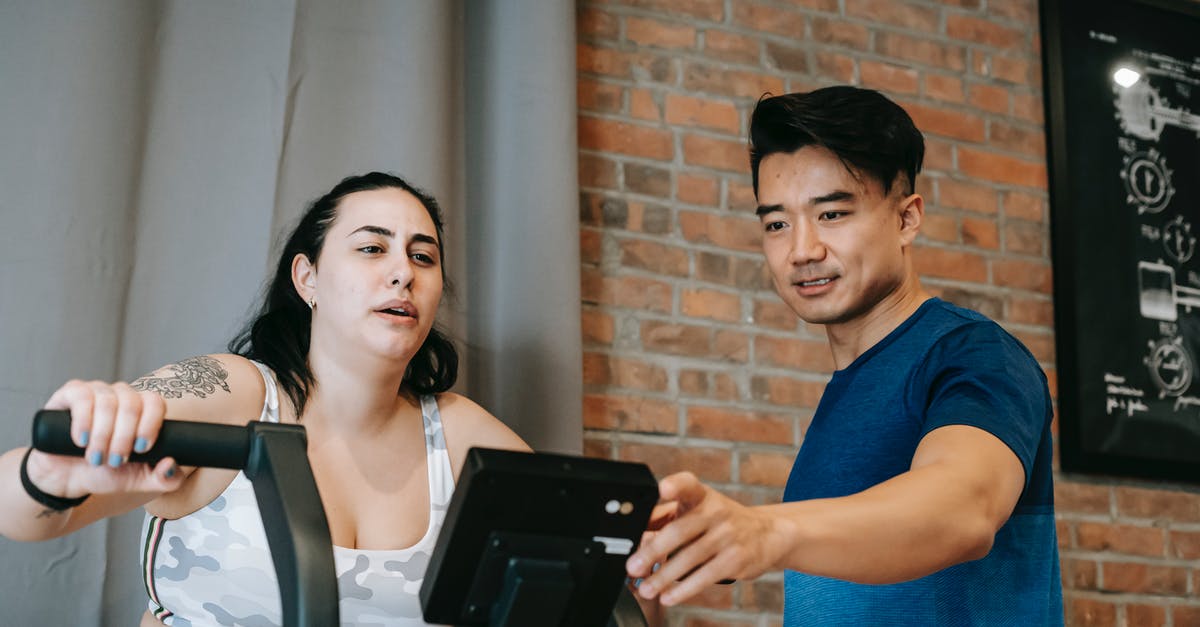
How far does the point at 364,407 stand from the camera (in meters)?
1.66

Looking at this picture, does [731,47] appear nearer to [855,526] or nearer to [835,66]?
[835,66]

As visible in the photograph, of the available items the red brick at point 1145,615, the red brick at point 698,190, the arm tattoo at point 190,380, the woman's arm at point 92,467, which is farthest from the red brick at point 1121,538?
the woman's arm at point 92,467

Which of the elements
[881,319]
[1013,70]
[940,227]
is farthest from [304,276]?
[1013,70]

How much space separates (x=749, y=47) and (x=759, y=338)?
0.59 meters

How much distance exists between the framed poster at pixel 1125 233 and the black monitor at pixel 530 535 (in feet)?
5.73

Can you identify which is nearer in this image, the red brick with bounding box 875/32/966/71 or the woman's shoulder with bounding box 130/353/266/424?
the woman's shoulder with bounding box 130/353/266/424

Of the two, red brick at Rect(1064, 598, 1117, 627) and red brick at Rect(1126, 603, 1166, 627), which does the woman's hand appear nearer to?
red brick at Rect(1064, 598, 1117, 627)

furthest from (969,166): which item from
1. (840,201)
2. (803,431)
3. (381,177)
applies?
(381,177)

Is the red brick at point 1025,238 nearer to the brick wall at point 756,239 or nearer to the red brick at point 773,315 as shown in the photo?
the brick wall at point 756,239

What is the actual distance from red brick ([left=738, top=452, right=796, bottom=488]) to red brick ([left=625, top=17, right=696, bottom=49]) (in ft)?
2.64

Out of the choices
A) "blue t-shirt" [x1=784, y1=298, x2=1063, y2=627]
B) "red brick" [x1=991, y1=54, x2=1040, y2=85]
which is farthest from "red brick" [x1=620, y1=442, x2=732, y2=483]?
"red brick" [x1=991, y1=54, x2=1040, y2=85]

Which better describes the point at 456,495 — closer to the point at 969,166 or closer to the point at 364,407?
the point at 364,407

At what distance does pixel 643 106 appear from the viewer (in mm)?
2152

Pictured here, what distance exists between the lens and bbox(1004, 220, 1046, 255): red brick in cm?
239
